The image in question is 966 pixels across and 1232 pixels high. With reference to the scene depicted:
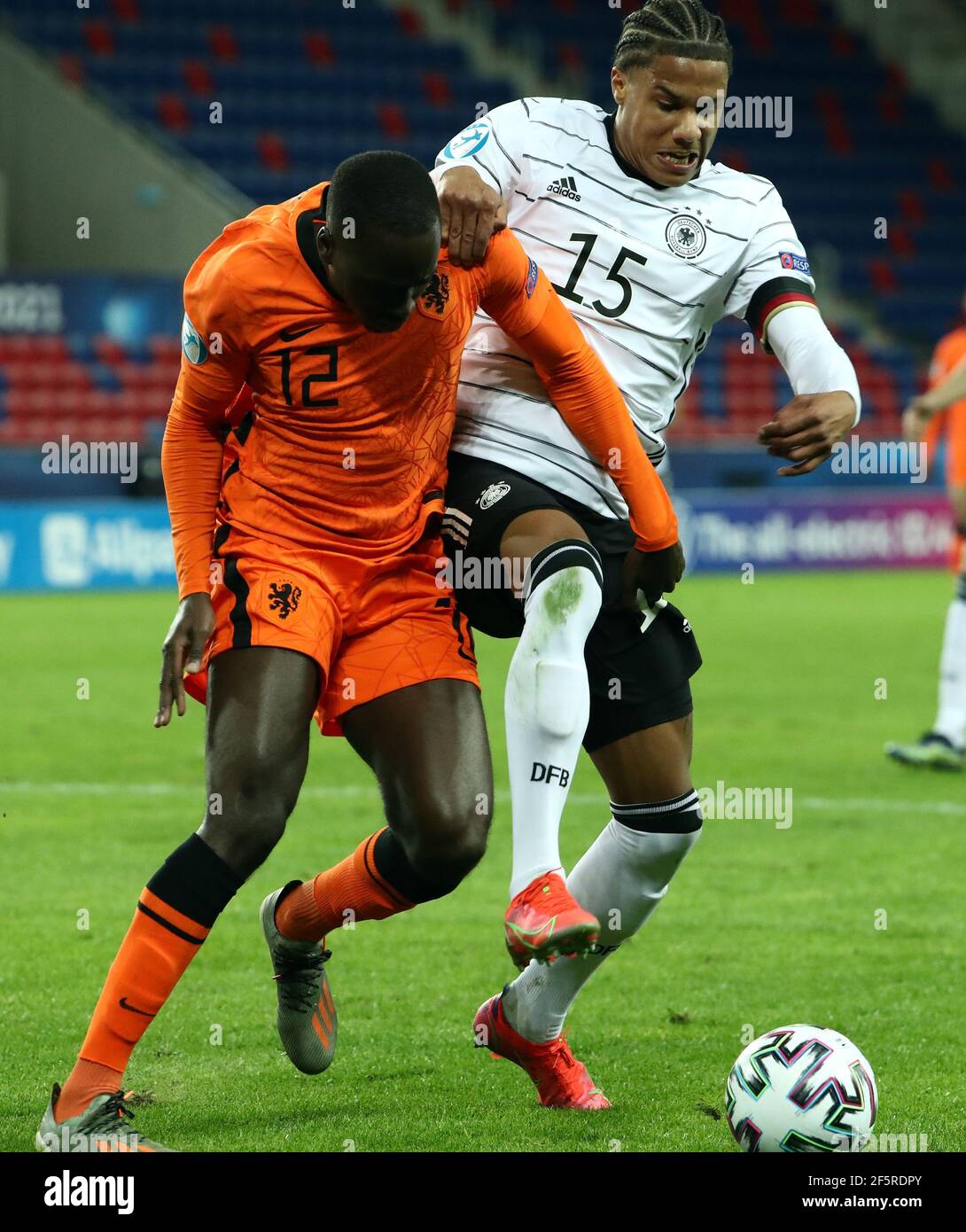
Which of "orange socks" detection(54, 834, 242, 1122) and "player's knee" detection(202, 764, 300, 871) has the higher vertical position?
"player's knee" detection(202, 764, 300, 871)

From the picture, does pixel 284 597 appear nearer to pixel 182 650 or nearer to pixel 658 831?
pixel 182 650

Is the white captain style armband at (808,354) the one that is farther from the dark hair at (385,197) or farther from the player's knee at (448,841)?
the player's knee at (448,841)

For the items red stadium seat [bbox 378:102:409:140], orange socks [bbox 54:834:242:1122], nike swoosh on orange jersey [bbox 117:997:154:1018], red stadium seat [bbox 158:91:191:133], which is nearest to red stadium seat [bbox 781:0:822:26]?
red stadium seat [bbox 378:102:409:140]

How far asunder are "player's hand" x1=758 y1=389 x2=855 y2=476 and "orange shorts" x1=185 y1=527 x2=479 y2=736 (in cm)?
78

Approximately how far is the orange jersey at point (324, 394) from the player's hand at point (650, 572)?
0.04 metres

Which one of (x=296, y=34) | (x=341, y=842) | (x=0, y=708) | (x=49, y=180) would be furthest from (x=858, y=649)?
(x=296, y=34)

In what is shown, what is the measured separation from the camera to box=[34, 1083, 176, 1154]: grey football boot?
3.33 metres

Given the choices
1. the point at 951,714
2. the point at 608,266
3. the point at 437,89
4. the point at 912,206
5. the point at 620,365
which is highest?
the point at 437,89

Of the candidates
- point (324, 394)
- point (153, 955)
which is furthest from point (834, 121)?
point (153, 955)

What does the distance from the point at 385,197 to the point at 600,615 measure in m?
1.08

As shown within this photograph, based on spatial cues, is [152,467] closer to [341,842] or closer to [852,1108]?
[341,842]

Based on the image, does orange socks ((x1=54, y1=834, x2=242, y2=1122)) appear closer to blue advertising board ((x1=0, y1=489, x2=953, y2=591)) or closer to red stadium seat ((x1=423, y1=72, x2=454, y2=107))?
blue advertising board ((x1=0, y1=489, x2=953, y2=591))

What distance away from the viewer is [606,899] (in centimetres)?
416

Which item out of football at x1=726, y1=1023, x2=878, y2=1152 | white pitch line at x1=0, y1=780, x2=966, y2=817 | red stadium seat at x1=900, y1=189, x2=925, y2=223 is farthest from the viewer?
red stadium seat at x1=900, y1=189, x2=925, y2=223
